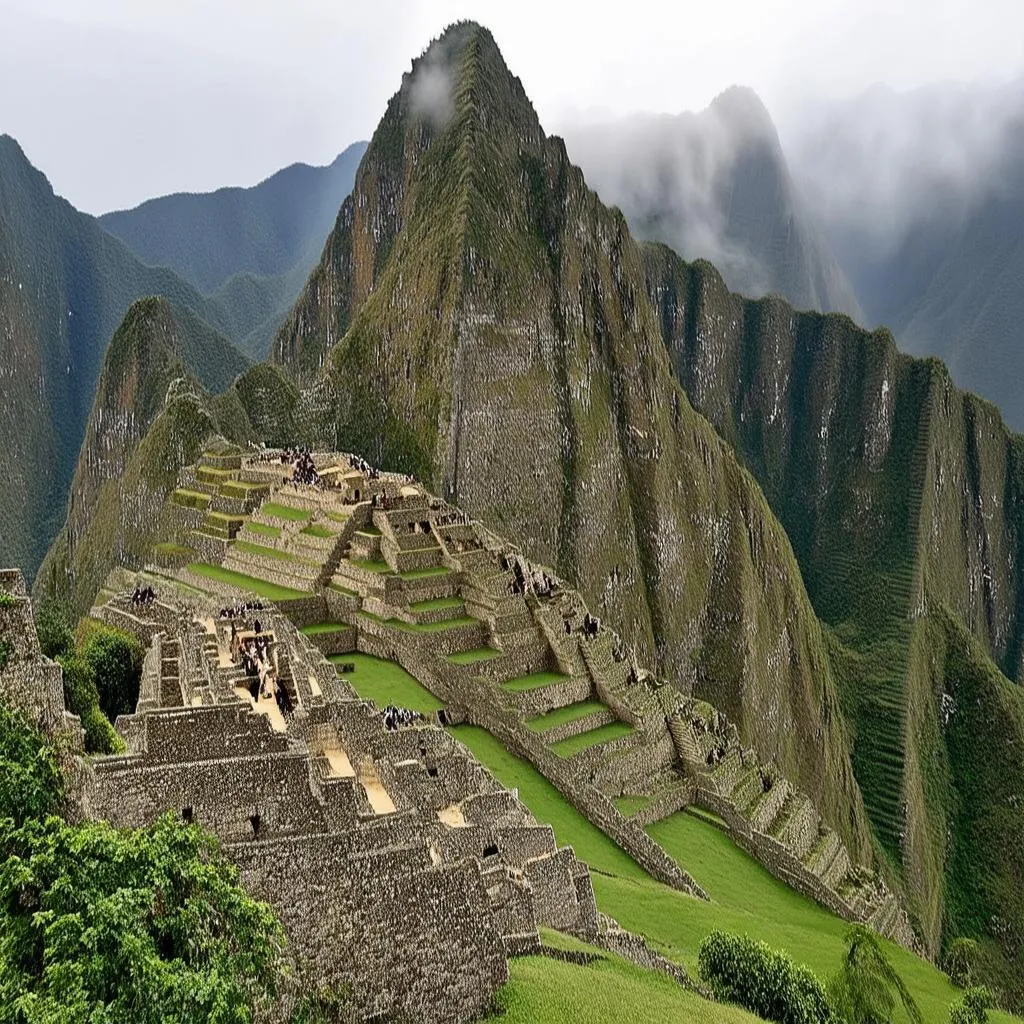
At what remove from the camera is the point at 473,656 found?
132 ft

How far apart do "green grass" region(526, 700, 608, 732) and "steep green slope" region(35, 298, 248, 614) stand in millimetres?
43976

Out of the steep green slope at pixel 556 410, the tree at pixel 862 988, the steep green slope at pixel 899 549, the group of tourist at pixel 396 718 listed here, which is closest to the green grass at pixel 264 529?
the group of tourist at pixel 396 718

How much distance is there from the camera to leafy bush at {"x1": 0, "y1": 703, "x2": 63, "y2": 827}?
11.6 meters

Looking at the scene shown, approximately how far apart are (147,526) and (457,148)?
7166 cm

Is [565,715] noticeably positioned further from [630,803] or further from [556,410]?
[556,410]

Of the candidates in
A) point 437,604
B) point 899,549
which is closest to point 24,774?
point 437,604

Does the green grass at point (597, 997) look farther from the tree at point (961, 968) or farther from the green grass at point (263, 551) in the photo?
the green grass at point (263, 551)

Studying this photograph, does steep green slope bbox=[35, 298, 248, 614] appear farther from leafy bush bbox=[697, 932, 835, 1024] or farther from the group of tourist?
leafy bush bbox=[697, 932, 835, 1024]

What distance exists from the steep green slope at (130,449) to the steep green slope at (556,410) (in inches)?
660

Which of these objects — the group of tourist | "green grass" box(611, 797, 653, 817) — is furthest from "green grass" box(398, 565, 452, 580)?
the group of tourist

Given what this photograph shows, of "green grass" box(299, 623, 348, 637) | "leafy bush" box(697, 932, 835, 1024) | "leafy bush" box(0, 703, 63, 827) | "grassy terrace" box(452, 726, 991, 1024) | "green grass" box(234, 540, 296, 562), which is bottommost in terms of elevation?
"grassy terrace" box(452, 726, 991, 1024)

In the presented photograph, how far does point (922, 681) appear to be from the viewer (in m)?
134

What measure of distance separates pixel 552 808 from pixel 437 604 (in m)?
13.1

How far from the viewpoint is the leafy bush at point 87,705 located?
741 inches
